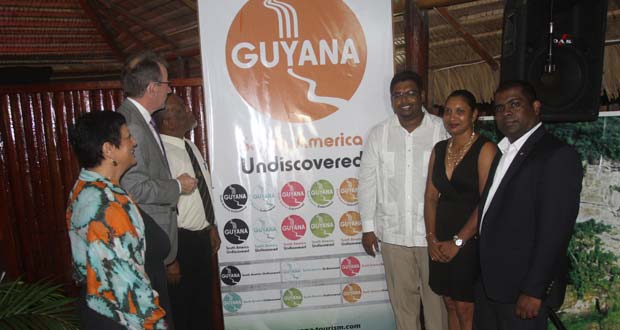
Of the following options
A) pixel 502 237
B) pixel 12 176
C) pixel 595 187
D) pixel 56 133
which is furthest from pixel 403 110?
pixel 12 176

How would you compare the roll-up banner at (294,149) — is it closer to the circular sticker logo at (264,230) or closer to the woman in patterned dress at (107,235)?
the circular sticker logo at (264,230)

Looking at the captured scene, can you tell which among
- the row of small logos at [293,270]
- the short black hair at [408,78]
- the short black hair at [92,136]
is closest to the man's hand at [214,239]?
the row of small logos at [293,270]

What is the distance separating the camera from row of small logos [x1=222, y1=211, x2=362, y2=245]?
2867 mm

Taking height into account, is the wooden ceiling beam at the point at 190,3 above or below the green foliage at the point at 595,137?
above

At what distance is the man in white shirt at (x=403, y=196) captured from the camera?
8.50 feet

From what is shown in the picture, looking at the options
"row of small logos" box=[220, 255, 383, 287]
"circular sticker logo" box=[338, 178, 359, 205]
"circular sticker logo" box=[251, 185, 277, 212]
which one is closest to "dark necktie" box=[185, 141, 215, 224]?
"circular sticker logo" box=[251, 185, 277, 212]

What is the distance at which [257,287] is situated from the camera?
291 centimetres

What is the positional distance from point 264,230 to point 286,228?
0.49ft

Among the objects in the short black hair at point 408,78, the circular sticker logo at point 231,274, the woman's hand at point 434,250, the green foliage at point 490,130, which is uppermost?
the short black hair at point 408,78

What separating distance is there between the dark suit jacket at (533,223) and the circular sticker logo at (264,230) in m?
1.35

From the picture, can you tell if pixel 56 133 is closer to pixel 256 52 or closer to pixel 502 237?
pixel 256 52

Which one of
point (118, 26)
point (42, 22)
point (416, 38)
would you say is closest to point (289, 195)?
point (416, 38)

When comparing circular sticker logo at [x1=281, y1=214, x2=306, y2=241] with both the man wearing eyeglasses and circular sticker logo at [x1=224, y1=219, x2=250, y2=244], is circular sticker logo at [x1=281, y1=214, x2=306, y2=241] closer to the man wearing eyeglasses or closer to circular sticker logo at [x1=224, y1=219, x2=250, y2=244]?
circular sticker logo at [x1=224, y1=219, x2=250, y2=244]

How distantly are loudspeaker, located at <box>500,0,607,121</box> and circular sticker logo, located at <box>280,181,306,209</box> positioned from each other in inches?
57.8
